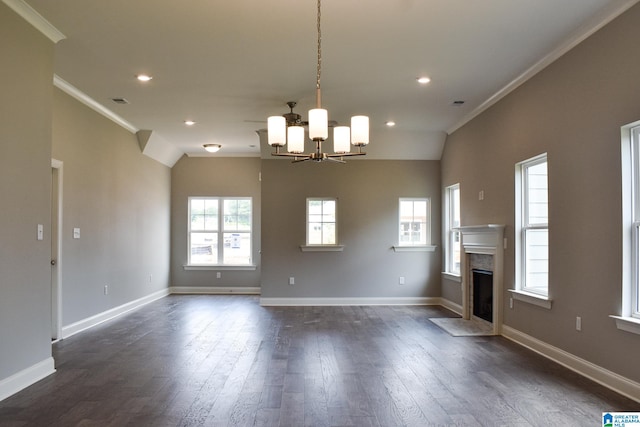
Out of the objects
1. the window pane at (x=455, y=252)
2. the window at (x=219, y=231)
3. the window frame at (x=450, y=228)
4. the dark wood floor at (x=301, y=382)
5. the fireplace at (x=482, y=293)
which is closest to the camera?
the dark wood floor at (x=301, y=382)

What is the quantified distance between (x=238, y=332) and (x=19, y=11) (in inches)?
156

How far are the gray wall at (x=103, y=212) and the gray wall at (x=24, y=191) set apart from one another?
1553mm

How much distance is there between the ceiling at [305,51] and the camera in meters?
3.58

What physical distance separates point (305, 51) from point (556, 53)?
232 centimetres

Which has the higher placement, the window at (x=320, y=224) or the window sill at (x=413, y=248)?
the window at (x=320, y=224)

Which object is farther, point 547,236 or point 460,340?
point 460,340

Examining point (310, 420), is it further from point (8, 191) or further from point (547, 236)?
point (547, 236)

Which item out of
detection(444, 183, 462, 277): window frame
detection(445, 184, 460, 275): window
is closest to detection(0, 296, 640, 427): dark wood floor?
detection(445, 184, 460, 275): window

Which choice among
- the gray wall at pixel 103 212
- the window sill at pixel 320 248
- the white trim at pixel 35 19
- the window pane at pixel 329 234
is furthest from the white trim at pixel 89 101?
the window pane at pixel 329 234

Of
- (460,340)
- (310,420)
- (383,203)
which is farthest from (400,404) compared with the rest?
(383,203)

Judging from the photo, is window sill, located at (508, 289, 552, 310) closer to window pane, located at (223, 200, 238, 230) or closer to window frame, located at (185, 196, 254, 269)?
window frame, located at (185, 196, 254, 269)

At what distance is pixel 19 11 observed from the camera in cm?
357

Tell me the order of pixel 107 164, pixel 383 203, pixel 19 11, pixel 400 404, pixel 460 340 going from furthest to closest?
1. pixel 383 203
2. pixel 107 164
3. pixel 460 340
4. pixel 19 11
5. pixel 400 404

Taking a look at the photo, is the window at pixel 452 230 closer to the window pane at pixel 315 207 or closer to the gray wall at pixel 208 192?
the window pane at pixel 315 207
